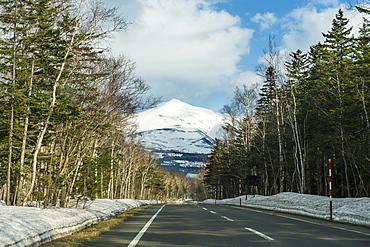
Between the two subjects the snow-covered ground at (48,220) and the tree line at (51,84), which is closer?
the snow-covered ground at (48,220)

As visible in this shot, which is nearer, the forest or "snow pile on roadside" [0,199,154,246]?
"snow pile on roadside" [0,199,154,246]

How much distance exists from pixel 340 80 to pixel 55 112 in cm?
2644

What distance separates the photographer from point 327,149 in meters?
35.1

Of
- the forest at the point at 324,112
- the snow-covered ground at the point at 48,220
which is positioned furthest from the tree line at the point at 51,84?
the forest at the point at 324,112

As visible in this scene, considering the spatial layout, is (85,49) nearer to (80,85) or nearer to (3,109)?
(80,85)

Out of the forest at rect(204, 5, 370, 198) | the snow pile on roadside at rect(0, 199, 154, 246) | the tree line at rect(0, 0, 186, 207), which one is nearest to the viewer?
the snow pile on roadside at rect(0, 199, 154, 246)

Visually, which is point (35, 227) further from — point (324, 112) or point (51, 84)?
point (324, 112)

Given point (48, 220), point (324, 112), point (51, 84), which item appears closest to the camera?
point (48, 220)

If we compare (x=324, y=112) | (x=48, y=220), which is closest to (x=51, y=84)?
(x=48, y=220)

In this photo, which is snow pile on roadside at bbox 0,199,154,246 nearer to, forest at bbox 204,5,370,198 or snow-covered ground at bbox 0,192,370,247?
snow-covered ground at bbox 0,192,370,247

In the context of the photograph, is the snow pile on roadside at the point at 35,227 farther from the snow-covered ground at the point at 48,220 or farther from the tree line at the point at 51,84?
the tree line at the point at 51,84

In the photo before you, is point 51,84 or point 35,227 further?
point 51,84

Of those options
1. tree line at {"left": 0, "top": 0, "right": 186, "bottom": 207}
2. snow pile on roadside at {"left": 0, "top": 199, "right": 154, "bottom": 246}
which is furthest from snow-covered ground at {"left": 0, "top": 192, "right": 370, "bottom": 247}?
tree line at {"left": 0, "top": 0, "right": 186, "bottom": 207}

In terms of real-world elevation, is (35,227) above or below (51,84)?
below
